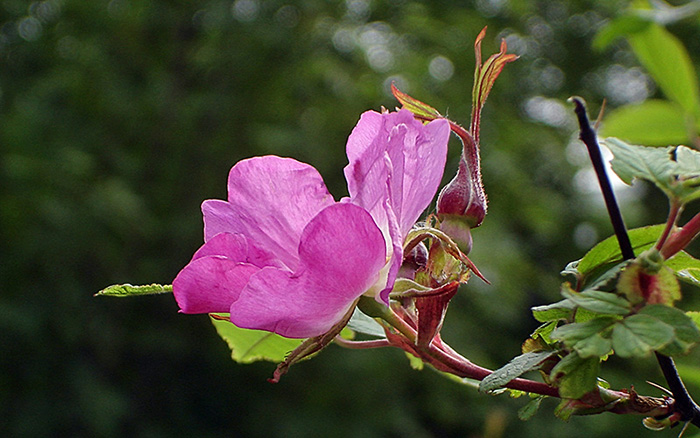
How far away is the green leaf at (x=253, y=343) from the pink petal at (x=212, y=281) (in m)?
0.18

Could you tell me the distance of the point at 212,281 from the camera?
1.01 ft

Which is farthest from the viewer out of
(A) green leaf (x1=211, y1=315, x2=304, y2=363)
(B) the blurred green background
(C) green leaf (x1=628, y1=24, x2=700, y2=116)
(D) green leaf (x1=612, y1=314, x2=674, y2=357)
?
(B) the blurred green background

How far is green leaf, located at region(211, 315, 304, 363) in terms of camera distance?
1.62 ft

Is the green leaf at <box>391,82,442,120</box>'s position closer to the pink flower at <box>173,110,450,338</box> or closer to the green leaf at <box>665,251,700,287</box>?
the pink flower at <box>173,110,450,338</box>

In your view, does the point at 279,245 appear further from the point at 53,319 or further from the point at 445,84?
the point at 445,84

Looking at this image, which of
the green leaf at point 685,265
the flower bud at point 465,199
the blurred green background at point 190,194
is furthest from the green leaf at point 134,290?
the blurred green background at point 190,194

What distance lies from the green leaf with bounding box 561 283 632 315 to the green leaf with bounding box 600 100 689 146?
0.16 metres

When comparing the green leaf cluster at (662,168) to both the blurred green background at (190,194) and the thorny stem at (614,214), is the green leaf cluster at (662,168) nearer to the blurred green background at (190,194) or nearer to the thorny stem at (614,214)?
the thorny stem at (614,214)

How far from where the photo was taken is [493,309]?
3.11 metres

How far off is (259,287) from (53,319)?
3113 millimetres

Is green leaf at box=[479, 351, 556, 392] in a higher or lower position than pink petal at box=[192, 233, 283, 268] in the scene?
lower

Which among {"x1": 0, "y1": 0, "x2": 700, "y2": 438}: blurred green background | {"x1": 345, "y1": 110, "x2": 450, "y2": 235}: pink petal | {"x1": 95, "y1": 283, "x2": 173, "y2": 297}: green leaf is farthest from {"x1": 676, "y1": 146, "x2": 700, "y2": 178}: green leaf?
{"x1": 0, "y1": 0, "x2": 700, "y2": 438}: blurred green background

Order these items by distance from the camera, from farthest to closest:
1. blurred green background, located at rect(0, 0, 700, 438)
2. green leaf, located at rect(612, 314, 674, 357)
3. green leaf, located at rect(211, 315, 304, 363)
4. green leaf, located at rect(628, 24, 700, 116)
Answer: blurred green background, located at rect(0, 0, 700, 438)
green leaf, located at rect(211, 315, 304, 363)
green leaf, located at rect(628, 24, 700, 116)
green leaf, located at rect(612, 314, 674, 357)

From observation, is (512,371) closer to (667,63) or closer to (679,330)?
(679,330)
